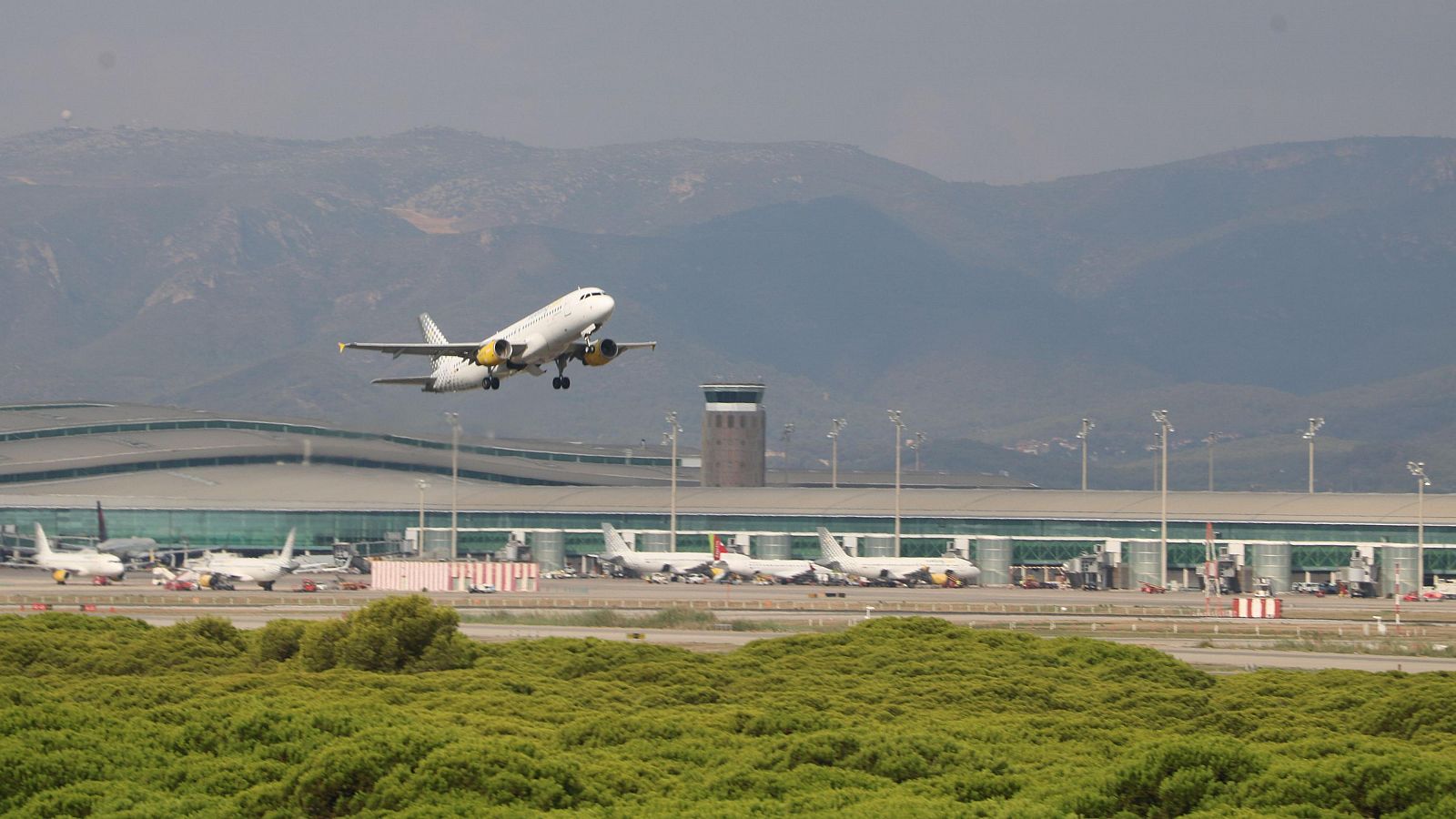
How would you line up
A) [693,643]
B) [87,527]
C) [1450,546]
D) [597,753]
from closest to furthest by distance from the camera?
1. [597,753]
2. [693,643]
3. [1450,546]
4. [87,527]

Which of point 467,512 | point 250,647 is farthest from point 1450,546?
point 250,647

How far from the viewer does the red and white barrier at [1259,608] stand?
366ft

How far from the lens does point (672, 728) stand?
43250 millimetres

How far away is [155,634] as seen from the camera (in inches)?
2405

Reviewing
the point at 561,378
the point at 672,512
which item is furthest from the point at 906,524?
the point at 561,378

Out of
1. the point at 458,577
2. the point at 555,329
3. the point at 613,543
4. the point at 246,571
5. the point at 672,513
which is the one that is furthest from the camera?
the point at 613,543

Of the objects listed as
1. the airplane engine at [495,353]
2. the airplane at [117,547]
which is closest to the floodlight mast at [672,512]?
the airplane at [117,547]

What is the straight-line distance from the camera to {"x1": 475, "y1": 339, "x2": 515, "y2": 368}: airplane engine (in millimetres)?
82812

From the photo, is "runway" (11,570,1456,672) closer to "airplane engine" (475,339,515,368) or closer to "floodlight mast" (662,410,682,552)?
"airplane engine" (475,339,515,368)

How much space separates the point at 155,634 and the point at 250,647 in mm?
2889

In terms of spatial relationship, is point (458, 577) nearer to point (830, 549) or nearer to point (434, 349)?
point (830, 549)

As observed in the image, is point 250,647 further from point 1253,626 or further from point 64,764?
point 1253,626

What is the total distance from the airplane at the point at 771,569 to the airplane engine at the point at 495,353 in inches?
3304

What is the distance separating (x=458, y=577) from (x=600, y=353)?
56.4m
